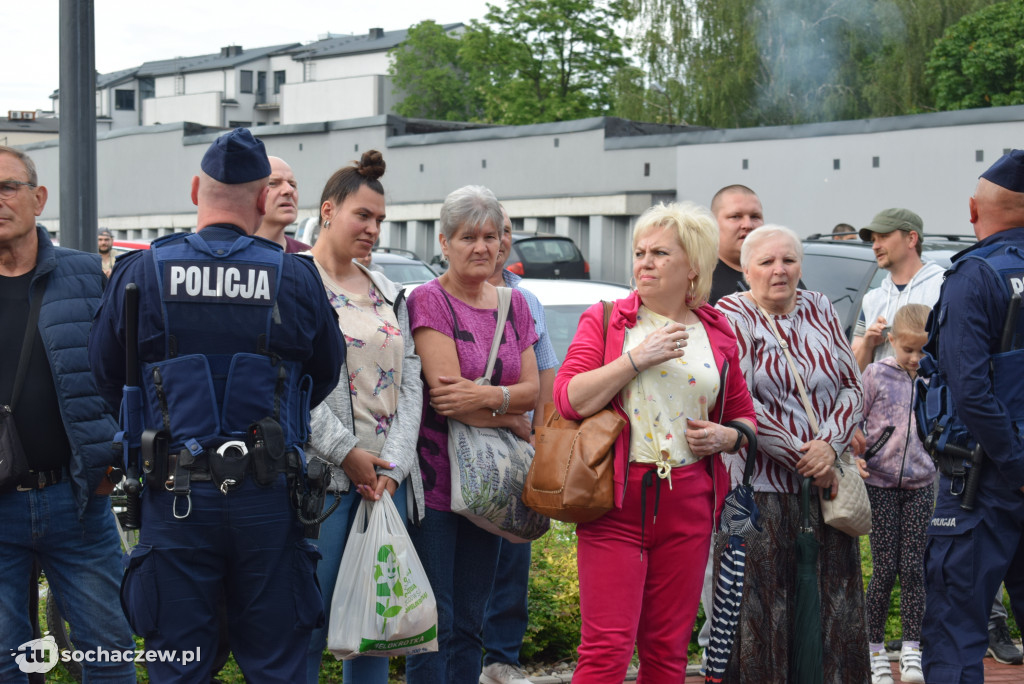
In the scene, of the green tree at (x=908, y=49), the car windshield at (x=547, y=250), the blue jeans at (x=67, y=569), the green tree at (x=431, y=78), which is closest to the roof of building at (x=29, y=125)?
the green tree at (x=431, y=78)

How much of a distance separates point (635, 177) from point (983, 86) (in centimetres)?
1221

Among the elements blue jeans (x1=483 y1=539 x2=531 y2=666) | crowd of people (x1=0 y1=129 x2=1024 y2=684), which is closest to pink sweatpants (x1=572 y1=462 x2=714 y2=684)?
crowd of people (x1=0 y1=129 x2=1024 y2=684)

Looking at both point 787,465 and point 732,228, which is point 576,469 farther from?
point 732,228

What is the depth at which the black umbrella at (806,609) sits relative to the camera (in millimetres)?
4512

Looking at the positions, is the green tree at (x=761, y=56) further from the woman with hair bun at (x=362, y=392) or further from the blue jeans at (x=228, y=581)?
the blue jeans at (x=228, y=581)

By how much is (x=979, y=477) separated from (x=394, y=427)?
84.1 inches

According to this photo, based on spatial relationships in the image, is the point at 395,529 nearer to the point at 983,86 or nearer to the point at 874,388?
the point at 874,388

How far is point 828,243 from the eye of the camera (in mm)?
9953

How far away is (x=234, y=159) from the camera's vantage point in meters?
3.46

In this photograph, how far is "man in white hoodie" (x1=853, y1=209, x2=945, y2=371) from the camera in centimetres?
618

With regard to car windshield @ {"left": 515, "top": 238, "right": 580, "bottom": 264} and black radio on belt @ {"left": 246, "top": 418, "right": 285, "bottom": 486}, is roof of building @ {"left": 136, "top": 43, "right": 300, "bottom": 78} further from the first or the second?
black radio on belt @ {"left": 246, "top": 418, "right": 285, "bottom": 486}

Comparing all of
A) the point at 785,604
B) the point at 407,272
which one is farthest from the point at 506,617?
the point at 407,272

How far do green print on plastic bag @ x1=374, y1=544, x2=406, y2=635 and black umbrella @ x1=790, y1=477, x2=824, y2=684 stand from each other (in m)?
1.64

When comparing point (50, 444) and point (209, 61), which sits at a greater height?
point (209, 61)
